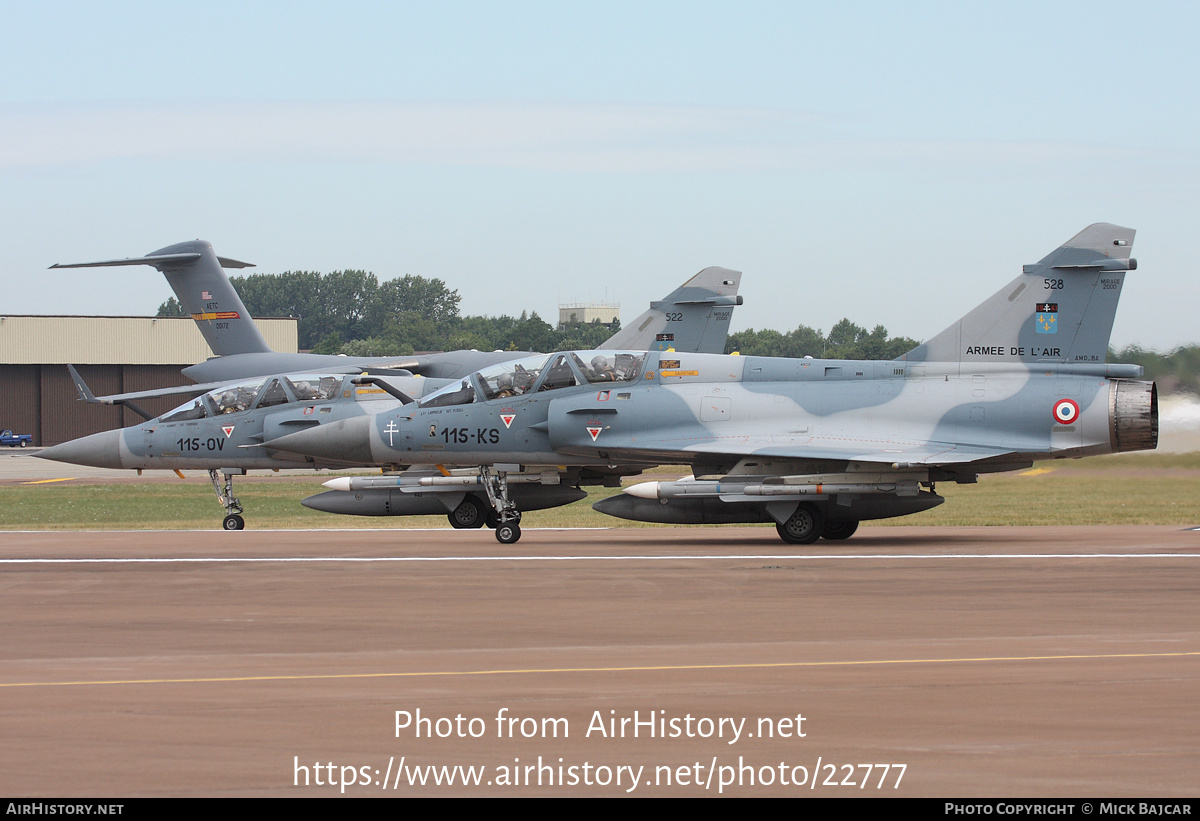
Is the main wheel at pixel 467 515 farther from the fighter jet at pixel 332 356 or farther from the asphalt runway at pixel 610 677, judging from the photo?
the asphalt runway at pixel 610 677

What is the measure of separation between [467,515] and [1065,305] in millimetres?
10161

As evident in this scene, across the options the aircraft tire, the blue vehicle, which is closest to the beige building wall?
the blue vehicle

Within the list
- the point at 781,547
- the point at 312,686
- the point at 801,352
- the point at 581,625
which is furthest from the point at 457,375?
the point at 801,352

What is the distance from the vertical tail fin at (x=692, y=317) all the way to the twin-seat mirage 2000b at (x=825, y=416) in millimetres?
7746

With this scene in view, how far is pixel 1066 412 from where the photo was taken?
55.8ft

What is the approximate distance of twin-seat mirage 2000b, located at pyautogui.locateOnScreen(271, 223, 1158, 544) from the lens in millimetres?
17094

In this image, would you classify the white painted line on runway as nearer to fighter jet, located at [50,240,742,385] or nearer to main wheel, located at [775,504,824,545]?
main wheel, located at [775,504,824,545]


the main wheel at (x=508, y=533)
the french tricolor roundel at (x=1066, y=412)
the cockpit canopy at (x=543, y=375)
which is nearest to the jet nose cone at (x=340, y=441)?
the cockpit canopy at (x=543, y=375)

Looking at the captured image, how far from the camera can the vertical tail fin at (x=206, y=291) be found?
3167cm

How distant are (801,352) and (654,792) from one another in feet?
297

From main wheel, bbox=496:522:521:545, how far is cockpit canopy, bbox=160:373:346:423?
5312 mm

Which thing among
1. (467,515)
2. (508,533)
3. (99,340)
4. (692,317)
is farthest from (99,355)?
(508,533)

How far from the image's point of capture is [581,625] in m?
10.1

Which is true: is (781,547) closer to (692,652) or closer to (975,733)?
(692,652)
